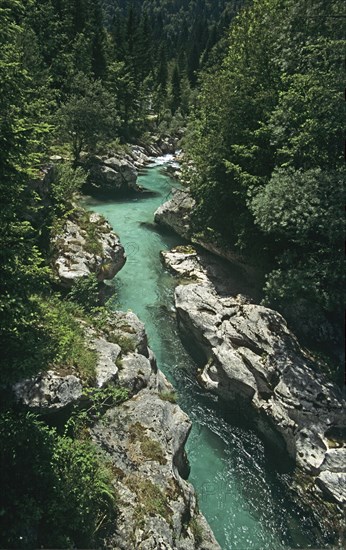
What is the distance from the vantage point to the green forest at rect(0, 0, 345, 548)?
7586 millimetres

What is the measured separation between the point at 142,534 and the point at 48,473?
2.76 m

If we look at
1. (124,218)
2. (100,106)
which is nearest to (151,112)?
(100,106)

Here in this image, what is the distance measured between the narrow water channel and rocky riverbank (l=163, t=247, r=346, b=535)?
0.62 meters

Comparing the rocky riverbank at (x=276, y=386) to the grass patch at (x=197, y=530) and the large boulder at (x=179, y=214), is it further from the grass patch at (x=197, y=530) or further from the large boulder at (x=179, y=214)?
the large boulder at (x=179, y=214)

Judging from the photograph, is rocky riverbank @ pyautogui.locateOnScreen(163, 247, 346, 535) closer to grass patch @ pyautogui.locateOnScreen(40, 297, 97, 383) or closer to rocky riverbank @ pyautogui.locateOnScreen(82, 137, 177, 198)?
grass patch @ pyautogui.locateOnScreen(40, 297, 97, 383)

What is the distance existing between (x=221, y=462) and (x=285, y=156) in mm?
13938

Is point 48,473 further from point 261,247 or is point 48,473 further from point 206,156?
point 206,156

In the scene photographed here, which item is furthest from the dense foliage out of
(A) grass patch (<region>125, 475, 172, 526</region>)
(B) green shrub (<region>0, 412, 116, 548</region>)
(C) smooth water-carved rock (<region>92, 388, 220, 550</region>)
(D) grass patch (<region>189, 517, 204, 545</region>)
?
(B) green shrub (<region>0, 412, 116, 548</region>)

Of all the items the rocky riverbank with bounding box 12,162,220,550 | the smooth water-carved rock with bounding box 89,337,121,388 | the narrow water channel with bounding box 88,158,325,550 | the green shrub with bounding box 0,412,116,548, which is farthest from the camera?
the smooth water-carved rock with bounding box 89,337,121,388

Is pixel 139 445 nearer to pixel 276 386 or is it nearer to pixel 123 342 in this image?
pixel 123 342

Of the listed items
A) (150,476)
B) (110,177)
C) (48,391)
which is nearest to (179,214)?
(110,177)

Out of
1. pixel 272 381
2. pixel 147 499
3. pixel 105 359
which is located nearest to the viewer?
pixel 147 499

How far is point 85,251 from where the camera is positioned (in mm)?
17281

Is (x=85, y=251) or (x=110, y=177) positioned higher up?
(x=110, y=177)
